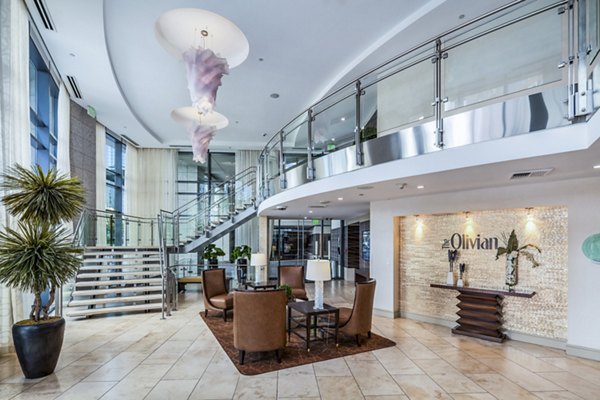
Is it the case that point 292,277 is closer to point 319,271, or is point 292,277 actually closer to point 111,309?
point 319,271

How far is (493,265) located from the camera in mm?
6188

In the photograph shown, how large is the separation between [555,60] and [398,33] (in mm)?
2961

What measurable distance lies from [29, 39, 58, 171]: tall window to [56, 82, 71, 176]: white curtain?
0.19 meters

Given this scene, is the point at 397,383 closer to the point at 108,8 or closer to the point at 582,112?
the point at 582,112

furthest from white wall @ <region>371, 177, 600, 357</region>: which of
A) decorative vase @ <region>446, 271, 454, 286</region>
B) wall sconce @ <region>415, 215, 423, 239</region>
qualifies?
decorative vase @ <region>446, 271, 454, 286</region>

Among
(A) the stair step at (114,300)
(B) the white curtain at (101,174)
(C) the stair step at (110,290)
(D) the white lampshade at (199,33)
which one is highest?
→ (D) the white lampshade at (199,33)

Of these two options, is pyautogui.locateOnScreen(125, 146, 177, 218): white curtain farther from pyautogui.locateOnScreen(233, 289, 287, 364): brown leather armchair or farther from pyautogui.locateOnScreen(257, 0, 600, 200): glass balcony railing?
pyautogui.locateOnScreen(233, 289, 287, 364): brown leather armchair

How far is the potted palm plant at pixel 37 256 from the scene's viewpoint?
13.6ft

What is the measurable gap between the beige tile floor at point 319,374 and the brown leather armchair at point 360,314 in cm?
52

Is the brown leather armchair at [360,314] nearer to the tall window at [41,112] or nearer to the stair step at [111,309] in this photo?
the stair step at [111,309]

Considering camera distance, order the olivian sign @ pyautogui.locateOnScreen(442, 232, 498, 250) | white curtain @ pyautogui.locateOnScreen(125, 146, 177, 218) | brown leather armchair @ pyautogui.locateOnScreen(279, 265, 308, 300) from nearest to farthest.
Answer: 1. the olivian sign @ pyautogui.locateOnScreen(442, 232, 498, 250)
2. brown leather armchair @ pyautogui.locateOnScreen(279, 265, 308, 300)
3. white curtain @ pyautogui.locateOnScreen(125, 146, 177, 218)

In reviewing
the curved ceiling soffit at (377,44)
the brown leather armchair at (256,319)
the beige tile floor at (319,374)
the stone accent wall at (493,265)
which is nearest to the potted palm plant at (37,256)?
the beige tile floor at (319,374)

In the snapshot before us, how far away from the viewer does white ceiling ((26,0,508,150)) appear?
17.8ft

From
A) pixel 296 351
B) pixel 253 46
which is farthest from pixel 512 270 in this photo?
pixel 253 46
